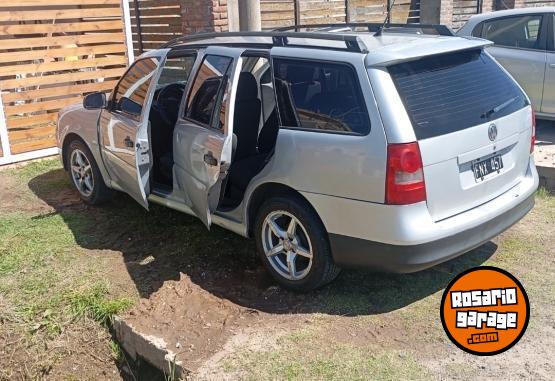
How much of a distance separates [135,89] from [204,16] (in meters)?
4.39

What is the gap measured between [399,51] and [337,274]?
1518 millimetres

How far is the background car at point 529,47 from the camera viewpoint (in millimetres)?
7652

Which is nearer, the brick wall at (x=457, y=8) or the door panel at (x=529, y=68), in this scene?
the door panel at (x=529, y=68)

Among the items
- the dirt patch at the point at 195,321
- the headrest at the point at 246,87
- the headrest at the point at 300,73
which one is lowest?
the dirt patch at the point at 195,321

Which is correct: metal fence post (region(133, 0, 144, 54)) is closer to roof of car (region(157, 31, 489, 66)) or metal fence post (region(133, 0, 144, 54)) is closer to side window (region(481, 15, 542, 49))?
side window (region(481, 15, 542, 49))

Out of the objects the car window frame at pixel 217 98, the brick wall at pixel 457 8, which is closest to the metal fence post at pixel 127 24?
the car window frame at pixel 217 98

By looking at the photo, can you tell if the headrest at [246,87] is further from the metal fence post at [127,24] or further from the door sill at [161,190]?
the metal fence post at [127,24]

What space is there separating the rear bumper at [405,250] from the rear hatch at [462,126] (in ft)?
0.54

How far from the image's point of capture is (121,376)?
4070mm

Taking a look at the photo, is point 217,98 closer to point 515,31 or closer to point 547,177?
point 547,177

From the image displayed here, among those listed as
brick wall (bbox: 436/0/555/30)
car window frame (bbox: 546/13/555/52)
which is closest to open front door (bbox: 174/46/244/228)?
car window frame (bbox: 546/13/555/52)

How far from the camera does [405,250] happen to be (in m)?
3.60

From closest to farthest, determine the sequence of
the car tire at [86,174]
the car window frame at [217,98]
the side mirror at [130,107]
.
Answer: the car window frame at [217,98] < the side mirror at [130,107] < the car tire at [86,174]

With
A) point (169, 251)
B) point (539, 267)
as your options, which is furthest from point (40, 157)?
point (539, 267)
